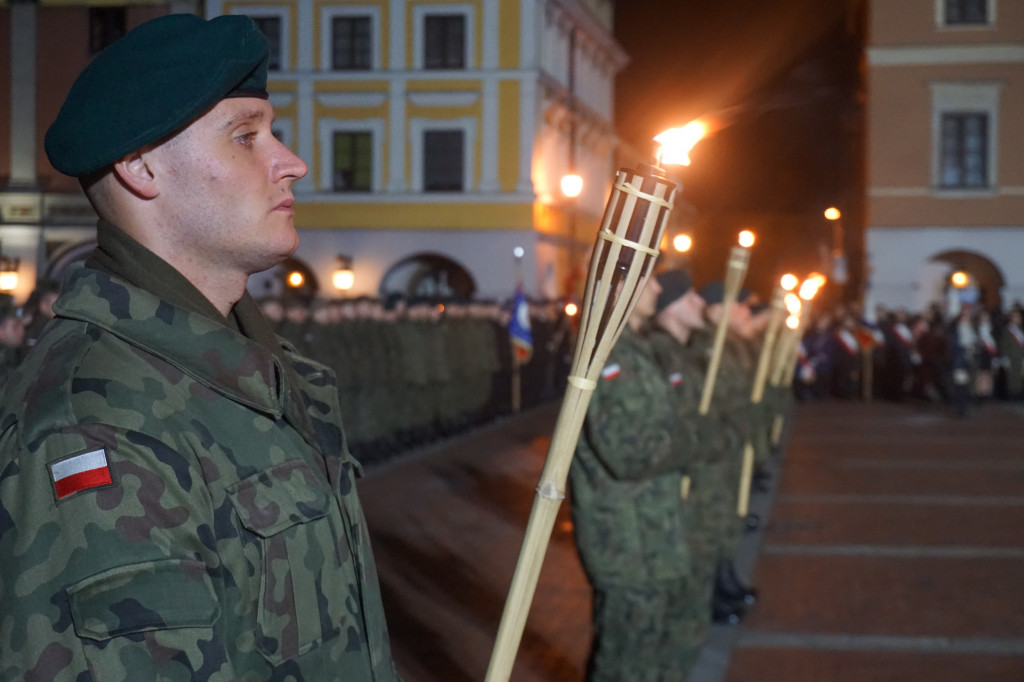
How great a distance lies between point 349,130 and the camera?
123ft

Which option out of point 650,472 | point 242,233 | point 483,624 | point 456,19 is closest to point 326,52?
point 456,19

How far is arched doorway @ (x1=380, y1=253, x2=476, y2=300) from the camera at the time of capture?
37469 mm

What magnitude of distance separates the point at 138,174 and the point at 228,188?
133mm

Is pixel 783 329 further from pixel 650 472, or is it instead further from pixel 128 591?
pixel 128 591

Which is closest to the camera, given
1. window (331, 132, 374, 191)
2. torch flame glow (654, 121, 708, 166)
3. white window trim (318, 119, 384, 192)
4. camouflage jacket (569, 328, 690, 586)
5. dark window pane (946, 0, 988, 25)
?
torch flame glow (654, 121, 708, 166)

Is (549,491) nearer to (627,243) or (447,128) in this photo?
(627,243)

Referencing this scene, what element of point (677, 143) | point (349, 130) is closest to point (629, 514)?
point (677, 143)

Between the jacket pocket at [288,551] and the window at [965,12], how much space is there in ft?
121

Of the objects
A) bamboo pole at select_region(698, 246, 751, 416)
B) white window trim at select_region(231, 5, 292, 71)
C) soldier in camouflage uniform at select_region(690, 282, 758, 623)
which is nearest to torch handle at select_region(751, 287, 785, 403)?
soldier in camouflage uniform at select_region(690, 282, 758, 623)

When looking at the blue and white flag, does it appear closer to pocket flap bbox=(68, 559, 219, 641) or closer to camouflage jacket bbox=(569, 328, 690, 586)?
camouflage jacket bbox=(569, 328, 690, 586)

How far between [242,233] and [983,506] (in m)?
12.0

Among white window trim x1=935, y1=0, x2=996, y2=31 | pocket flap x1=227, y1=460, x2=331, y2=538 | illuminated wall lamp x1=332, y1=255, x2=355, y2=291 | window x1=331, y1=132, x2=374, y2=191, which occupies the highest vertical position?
white window trim x1=935, y1=0, x2=996, y2=31

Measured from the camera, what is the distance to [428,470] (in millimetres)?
15195

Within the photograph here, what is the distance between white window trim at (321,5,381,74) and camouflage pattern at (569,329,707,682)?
1291 inches
